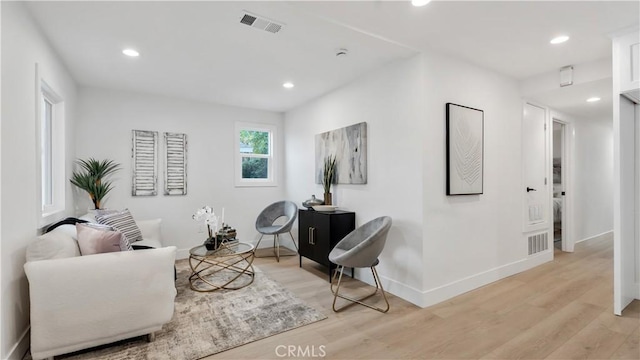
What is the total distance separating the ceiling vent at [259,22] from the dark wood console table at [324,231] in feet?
6.78

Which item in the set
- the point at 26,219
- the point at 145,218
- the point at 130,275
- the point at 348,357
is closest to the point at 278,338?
the point at 348,357

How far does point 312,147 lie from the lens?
463 cm

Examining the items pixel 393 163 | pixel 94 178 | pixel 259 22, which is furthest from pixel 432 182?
pixel 94 178

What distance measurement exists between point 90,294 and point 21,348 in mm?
643

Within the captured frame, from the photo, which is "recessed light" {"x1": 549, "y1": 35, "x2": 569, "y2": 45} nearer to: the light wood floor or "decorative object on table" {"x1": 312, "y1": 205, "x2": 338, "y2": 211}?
the light wood floor

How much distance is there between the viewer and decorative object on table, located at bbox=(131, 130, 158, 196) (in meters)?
4.23

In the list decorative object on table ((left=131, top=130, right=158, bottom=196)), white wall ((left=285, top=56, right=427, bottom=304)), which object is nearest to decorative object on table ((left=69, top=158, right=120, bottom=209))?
decorative object on table ((left=131, top=130, right=158, bottom=196))

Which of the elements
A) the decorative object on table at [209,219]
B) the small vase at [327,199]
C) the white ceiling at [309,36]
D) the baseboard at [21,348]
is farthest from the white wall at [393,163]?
the baseboard at [21,348]

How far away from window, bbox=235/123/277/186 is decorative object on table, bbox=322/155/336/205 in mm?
1602

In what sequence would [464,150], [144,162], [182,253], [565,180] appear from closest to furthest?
[464,150], [144,162], [182,253], [565,180]

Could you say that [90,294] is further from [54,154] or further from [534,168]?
[534,168]

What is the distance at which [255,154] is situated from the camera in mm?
5277

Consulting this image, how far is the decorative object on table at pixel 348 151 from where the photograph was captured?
139 inches
